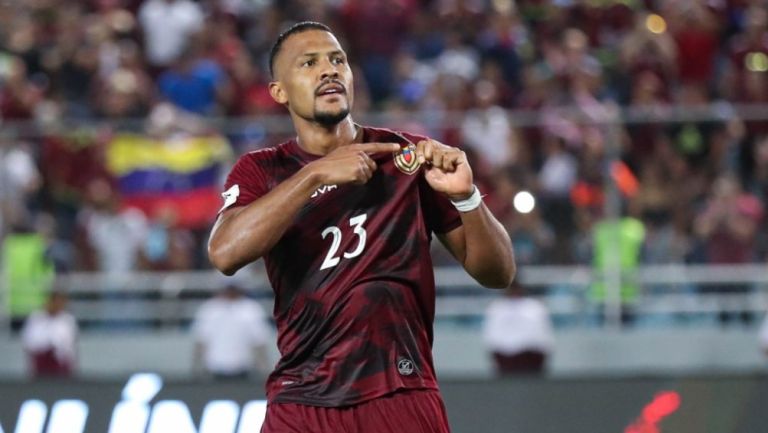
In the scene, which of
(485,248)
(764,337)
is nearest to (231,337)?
(764,337)

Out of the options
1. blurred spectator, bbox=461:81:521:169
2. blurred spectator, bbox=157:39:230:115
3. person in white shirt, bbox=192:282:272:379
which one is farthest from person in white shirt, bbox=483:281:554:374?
blurred spectator, bbox=157:39:230:115

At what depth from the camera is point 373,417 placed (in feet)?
15.0

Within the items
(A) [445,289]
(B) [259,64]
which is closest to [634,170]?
(A) [445,289]

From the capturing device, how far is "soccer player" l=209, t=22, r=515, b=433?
4.55 metres

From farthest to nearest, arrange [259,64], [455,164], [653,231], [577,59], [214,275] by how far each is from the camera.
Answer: [259,64], [577,59], [214,275], [653,231], [455,164]

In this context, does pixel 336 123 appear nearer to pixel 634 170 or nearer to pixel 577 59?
pixel 634 170

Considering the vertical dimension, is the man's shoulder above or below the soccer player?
above

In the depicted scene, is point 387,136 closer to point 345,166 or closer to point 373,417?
point 345,166

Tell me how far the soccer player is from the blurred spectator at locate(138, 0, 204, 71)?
997cm

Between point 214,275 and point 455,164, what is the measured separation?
7.64 m

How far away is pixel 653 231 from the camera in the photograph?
11133 mm

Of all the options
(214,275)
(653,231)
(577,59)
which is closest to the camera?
(653,231)

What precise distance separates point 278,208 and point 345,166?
0.78 feet

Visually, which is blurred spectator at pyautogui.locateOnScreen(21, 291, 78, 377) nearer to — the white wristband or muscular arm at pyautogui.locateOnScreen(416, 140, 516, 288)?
muscular arm at pyautogui.locateOnScreen(416, 140, 516, 288)
